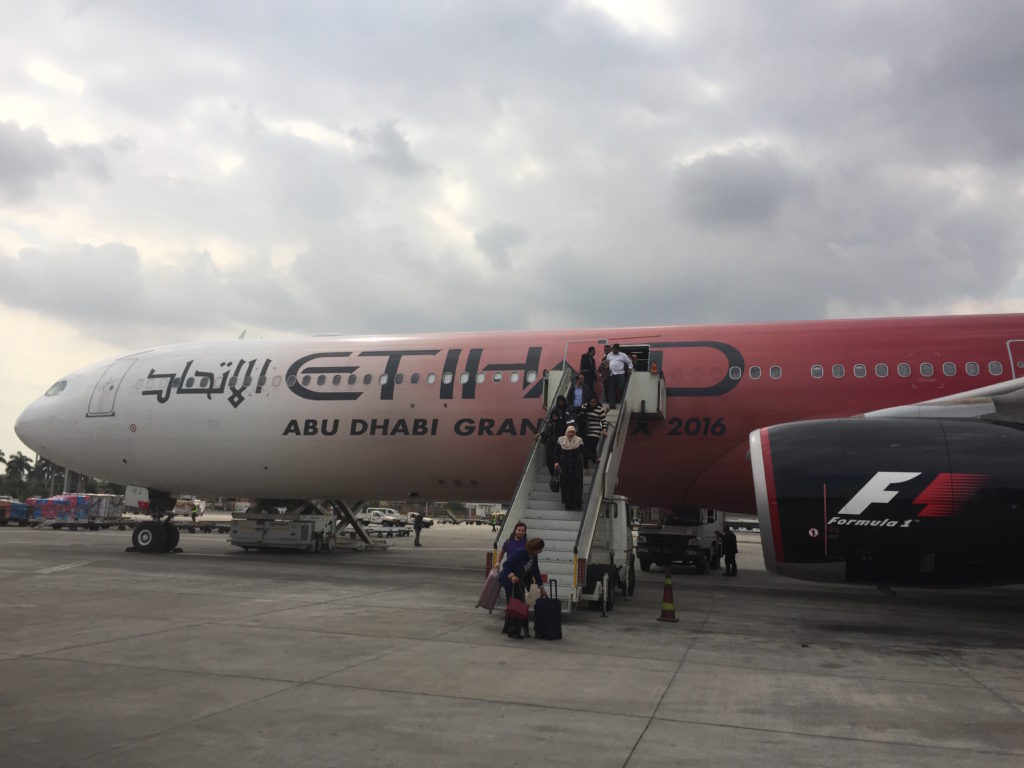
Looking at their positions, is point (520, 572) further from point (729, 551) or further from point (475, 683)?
point (729, 551)

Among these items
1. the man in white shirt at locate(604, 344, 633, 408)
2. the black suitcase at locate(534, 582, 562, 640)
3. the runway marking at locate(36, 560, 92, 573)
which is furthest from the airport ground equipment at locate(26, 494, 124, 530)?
the black suitcase at locate(534, 582, 562, 640)

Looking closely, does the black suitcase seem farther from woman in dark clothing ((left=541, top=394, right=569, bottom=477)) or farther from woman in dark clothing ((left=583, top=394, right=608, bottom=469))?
woman in dark clothing ((left=583, top=394, right=608, bottom=469))

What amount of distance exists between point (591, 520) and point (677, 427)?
143 inches

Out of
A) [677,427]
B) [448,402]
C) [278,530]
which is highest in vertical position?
[448,402]

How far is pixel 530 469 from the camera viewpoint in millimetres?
11734

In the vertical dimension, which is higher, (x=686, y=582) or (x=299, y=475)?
(x=299, y=475)

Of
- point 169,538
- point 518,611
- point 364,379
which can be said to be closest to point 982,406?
point 518,611

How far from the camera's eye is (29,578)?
12227 mm

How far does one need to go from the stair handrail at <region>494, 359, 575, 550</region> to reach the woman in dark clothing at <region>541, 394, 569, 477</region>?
0.05 meters

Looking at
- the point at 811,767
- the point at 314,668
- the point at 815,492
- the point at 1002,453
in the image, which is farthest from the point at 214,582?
the point at 1002,453

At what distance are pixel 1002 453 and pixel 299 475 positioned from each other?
41.8 ft

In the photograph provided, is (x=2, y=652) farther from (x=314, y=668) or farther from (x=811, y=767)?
(x=811, y=767)

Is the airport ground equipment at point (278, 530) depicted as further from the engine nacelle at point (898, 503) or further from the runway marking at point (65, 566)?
the engine nacelle at point (898, 503)

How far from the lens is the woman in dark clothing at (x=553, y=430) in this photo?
39.0 ft
